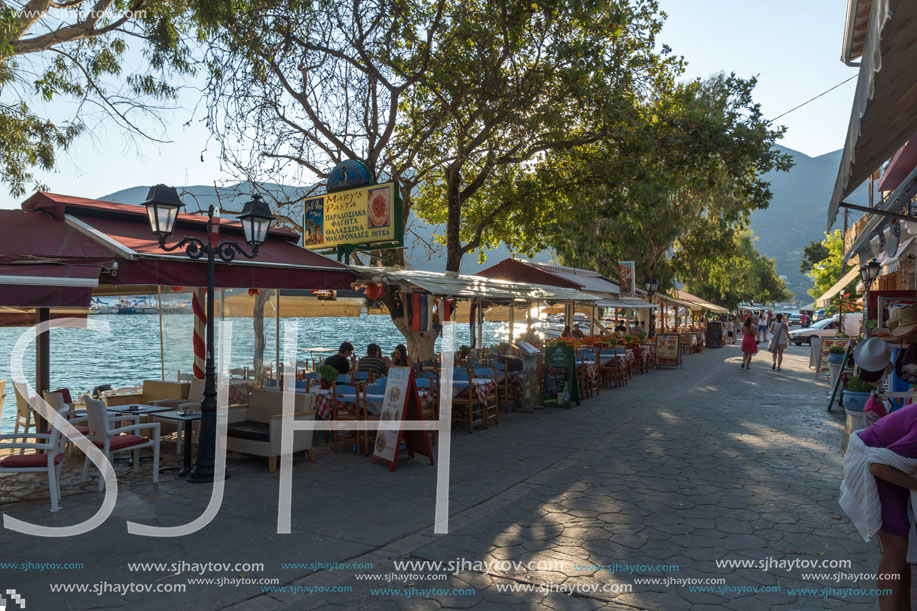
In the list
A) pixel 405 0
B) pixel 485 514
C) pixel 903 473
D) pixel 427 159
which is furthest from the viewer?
pixel 427 159

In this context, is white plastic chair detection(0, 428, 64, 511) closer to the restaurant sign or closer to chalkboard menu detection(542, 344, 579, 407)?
the restaurant sign

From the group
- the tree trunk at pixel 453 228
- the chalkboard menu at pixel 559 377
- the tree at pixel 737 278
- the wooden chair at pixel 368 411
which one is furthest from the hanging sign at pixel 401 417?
the tree at pixel 737 278

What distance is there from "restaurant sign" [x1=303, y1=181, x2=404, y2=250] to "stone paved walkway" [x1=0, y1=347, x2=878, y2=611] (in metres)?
3.95

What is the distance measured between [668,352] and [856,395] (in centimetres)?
1500

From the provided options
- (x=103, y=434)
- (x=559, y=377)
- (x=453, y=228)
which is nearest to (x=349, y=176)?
(x=453, y=228)

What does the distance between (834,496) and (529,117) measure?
972 centimetres

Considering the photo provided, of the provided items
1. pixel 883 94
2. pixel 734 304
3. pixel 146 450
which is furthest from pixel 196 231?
pixel 734 304

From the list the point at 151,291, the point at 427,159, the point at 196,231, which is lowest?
the point at 151,291

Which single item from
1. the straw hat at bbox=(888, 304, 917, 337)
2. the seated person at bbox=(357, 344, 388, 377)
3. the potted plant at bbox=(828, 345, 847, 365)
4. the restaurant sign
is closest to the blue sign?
the restaurant sign

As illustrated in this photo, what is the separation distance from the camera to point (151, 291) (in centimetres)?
1220

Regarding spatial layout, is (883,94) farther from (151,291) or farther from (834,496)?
(151,291)

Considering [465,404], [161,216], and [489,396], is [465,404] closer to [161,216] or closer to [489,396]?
[489,396]

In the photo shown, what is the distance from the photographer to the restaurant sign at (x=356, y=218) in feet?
35.1

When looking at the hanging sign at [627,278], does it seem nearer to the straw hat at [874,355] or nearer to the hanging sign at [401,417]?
the hanging sign at [401,417]
